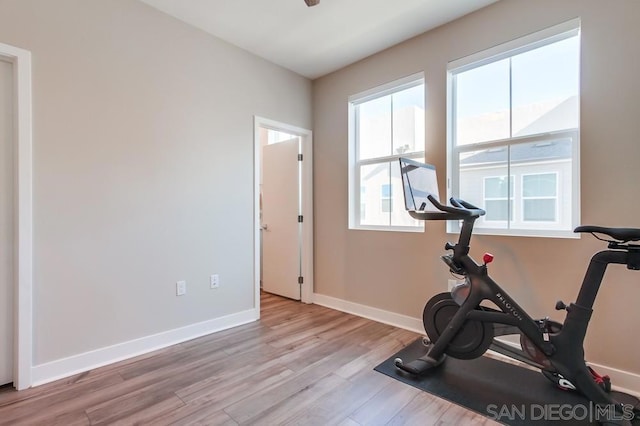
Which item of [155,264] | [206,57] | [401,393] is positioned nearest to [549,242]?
[401,393]

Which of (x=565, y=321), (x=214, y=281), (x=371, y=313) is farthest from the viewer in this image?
(x=371, y=313)

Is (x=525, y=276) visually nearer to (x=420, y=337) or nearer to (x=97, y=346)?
(x=420, y=337)

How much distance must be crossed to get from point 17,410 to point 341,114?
3450 mm

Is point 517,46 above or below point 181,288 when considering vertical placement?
above

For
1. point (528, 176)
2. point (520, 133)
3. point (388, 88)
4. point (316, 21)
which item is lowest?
point (528, 176)

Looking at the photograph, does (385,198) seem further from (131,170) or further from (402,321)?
(131,170)

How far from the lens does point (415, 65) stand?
2.89 metres

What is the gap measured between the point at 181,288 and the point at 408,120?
263 cm

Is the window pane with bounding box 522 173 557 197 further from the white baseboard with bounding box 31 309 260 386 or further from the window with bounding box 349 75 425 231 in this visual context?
the white baseboard with bounding box 31 309 260 386

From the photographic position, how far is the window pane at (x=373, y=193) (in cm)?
327

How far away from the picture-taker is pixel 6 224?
194 centimetres

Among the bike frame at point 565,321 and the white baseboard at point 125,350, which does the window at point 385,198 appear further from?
the white baseboard at point 125,350

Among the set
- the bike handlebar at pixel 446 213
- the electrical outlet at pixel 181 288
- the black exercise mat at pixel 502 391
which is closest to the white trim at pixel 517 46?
the bike handlebar at pixel 446 213

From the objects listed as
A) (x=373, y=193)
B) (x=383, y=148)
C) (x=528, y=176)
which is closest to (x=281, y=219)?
(x=373, y=193)
